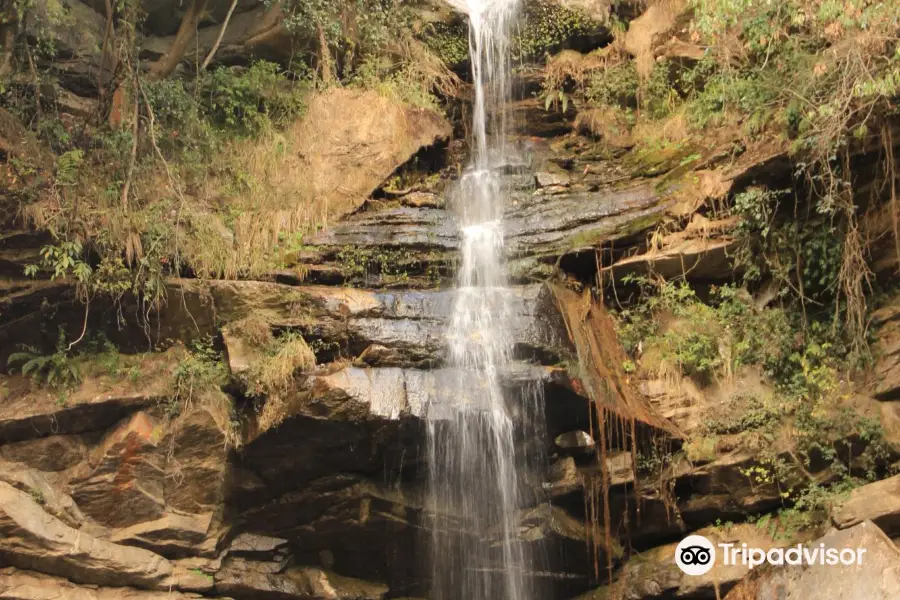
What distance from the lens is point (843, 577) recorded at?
6.23 meters

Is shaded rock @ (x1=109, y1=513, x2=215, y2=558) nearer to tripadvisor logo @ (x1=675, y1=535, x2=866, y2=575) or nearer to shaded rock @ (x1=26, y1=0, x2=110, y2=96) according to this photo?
tripadvisor logo @ (x1=675, y1=535, x2=866, y2=575)

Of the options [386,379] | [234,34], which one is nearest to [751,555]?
[386,379]

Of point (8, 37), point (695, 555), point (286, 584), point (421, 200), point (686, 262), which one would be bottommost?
point (286, 584)

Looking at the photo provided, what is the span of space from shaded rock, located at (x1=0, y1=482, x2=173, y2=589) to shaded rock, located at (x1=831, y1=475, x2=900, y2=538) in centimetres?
641

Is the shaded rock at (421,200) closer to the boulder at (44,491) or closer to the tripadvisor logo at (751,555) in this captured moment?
the tripadvisor logo at (751,555)

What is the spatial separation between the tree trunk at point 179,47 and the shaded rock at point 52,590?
21.5ft

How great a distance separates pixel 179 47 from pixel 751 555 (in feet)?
31.1

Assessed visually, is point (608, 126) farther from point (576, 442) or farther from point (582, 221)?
point (576, 442)

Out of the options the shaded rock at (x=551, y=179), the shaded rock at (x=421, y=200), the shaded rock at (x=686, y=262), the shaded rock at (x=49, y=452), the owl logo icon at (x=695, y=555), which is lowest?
the owl logo icon at (x=695, y=555)

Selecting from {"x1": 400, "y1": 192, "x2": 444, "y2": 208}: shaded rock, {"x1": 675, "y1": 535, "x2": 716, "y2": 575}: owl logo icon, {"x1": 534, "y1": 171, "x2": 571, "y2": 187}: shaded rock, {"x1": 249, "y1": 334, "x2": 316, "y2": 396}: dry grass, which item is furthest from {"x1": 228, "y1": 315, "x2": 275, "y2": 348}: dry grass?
{"x1": 675, "y1": 535, "x2": 716, "y2": 575}: owl logo icon

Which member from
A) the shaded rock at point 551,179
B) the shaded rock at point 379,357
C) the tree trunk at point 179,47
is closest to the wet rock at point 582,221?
the shaded rock at point 551,179

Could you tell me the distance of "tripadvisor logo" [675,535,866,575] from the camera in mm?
6383

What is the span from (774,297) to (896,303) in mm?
1221

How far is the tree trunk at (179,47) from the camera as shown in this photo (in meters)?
10.4
